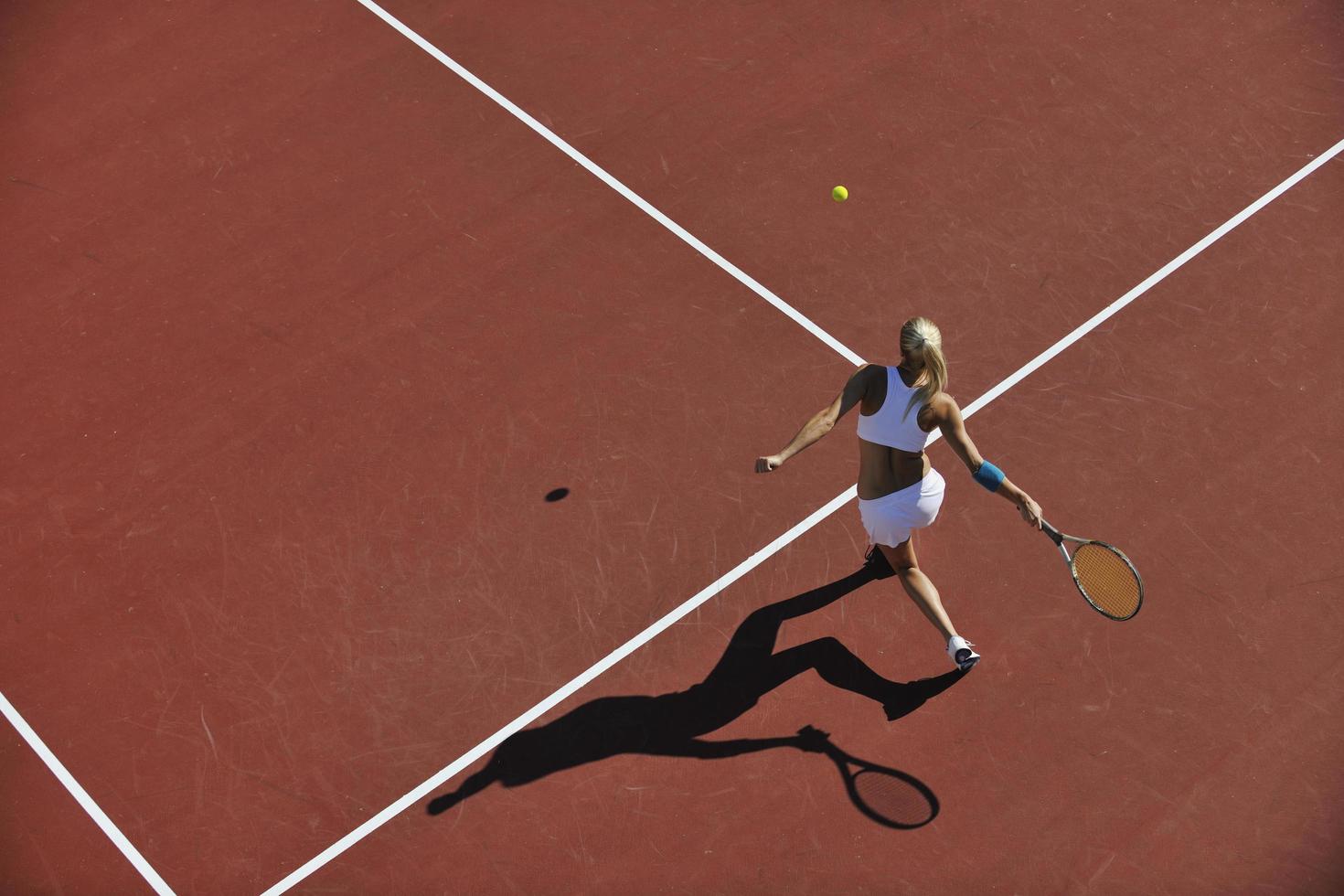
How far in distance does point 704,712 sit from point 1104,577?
2361 mm

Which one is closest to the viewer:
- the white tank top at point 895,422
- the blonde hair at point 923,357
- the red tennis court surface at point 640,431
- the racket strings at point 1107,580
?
the blonde hair at point 923,357

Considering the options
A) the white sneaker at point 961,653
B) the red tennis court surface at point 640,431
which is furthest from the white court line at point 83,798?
the white sneaker at point 961,653

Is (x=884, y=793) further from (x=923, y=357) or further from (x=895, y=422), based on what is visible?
(x=923, y=357)

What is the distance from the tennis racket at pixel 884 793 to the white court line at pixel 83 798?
3696 millimetres

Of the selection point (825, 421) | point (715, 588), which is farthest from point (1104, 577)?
point (715, 588)

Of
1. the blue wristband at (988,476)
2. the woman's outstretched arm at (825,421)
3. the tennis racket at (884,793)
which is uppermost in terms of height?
the woman's outstretched arm at (825,421)

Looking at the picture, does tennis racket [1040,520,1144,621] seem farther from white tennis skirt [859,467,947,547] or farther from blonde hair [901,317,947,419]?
blonde hair [901,317,947,419]

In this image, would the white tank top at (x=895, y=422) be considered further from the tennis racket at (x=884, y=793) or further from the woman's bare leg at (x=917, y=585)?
the tennis racket at (x=884, y=793)

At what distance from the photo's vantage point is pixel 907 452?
283 inches

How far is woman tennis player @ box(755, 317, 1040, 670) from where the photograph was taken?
22.6ft

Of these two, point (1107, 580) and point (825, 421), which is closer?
point (825, 421)

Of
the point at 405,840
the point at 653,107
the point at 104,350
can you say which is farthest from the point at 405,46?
the point at 405,840

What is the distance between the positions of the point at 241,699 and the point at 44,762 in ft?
3.73

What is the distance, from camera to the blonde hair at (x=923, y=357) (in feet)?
22.3
